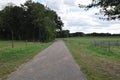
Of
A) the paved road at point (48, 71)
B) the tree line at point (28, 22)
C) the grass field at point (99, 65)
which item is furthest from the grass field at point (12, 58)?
the tree line at point (28, 22)

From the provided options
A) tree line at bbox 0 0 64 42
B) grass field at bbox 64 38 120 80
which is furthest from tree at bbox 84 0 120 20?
tree line at bbox 0 0 64 42

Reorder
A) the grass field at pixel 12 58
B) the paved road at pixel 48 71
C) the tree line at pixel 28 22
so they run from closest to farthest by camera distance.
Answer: the paved road at pixel 48 71
the grass field at pixel 12 58
the tree line at pixel 28 22

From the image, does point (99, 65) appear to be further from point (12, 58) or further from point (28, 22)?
point (28, 22)

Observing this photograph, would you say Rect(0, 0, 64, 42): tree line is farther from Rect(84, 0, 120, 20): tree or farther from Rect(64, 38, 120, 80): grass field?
Rect(84, 0, 120, 20): tree

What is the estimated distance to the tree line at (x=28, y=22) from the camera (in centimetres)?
7875

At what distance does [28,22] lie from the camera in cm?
8281

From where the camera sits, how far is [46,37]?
80938mm

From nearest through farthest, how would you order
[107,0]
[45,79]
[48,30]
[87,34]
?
[45,79]
[107,0]
[48,30]
[87,34]

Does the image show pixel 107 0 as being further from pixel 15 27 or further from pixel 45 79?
pixel 15 27

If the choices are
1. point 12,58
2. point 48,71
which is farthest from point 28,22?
point 48,71

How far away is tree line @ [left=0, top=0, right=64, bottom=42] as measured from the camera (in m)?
78.8

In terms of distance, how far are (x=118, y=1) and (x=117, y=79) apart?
4.26 m

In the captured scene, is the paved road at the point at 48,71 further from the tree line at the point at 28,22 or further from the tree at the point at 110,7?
the tree line at the point at 28,22

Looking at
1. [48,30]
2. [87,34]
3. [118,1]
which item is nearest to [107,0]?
[118,1]
